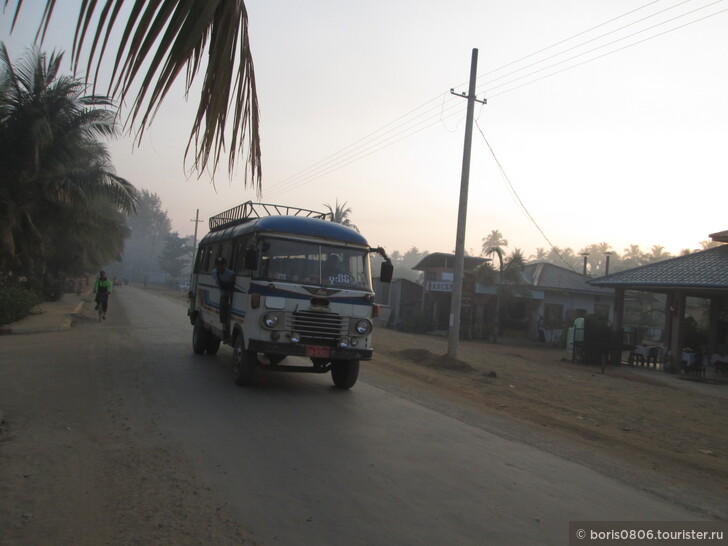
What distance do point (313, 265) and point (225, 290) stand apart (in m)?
2.27

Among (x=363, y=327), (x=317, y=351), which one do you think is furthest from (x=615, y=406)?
(x=317, y=351)

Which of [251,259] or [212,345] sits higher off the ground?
[251,259]

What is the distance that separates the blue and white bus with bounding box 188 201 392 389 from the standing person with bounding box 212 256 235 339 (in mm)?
85

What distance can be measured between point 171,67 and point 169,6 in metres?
0.17

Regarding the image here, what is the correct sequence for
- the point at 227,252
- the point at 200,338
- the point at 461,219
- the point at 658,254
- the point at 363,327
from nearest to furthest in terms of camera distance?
the point at 363,327
the point at 227,252
the point at 200,338
the point at 461,219
the point at 658,254

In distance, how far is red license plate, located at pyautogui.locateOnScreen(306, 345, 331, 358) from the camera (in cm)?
939

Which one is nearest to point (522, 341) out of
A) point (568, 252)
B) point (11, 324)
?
point (11, 324)

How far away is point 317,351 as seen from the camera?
9438 millimetres

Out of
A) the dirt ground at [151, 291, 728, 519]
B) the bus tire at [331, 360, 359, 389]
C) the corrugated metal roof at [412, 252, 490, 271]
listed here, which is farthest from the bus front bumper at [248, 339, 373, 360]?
the corrugated metal roof at [412, 252, 490, 271]

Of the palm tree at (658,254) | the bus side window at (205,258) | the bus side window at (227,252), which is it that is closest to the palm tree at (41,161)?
the bus side window at (205,258)

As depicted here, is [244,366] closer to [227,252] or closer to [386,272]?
[386,272]

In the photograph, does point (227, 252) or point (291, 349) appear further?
point (227, 252)

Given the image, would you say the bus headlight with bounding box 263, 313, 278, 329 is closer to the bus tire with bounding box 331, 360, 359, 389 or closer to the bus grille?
the bus grille

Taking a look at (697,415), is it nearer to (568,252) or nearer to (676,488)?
(676,488)
